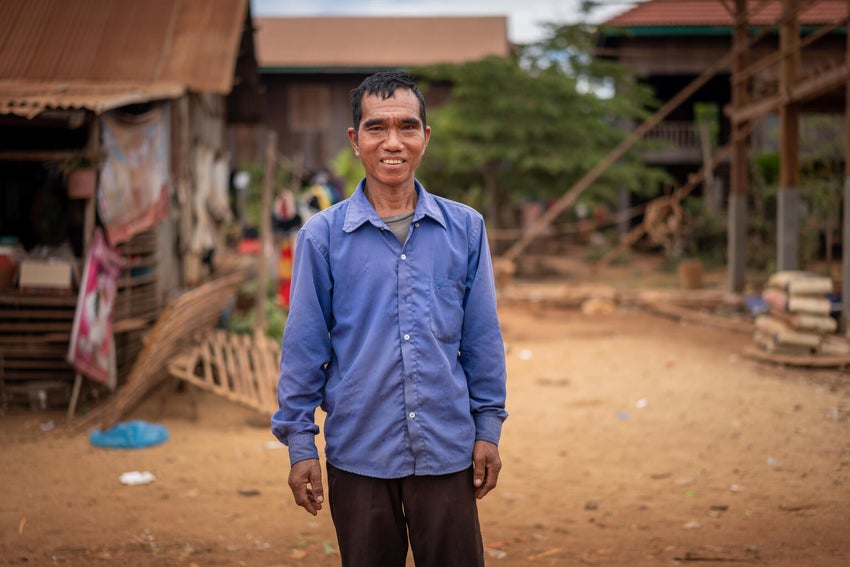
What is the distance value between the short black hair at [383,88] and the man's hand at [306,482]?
1.00m

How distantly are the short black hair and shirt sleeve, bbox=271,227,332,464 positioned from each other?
1.38ft

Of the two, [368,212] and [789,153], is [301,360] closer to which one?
[368,212]

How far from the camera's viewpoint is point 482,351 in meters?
2.49

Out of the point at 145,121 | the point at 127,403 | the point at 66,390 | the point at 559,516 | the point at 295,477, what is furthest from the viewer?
the point at 145,121

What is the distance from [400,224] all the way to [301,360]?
498 mm

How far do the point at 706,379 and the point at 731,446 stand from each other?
2.29 meters

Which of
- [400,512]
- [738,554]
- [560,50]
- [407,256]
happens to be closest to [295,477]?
[400,512]

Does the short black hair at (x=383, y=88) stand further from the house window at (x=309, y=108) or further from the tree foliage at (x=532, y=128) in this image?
the house window at (x=309, y=108)

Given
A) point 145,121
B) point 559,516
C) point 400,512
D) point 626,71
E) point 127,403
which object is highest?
point 626,71

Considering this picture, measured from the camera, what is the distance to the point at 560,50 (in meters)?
19.5

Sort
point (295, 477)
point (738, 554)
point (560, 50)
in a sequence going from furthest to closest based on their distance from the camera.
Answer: point (560, 50), point (738, 554), point (295, 477)

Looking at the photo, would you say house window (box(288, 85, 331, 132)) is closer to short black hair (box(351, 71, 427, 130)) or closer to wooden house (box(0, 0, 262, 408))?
wooden house (box(0, 0, 262, 408))

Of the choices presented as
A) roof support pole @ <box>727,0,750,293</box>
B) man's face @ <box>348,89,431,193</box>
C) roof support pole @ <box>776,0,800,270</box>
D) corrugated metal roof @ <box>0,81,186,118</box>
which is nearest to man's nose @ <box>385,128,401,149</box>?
man's face @ <box>348,89,431,193</box>

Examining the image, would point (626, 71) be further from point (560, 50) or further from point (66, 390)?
point (66, 390)
